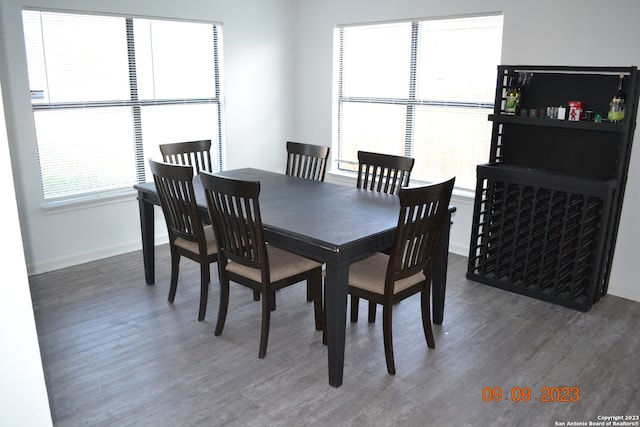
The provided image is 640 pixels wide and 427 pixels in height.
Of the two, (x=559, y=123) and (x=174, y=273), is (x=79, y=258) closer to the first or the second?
(x=174, y=273)

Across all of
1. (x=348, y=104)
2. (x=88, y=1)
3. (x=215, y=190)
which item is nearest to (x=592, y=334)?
(x=215, y=190)

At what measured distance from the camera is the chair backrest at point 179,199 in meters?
2.94

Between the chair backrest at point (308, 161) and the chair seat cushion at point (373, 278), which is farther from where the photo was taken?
the chair backrest at point (308, 161)

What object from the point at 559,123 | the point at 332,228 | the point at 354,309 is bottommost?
the point at 354,309

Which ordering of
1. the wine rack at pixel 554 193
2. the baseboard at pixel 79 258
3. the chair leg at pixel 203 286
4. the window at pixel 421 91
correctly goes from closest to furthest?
1. the chair leg at pixel 203 286
2. the wine rack at pixel 554 193
3. the baseboard at pixel 79 258
4. the window at pixel 421 91

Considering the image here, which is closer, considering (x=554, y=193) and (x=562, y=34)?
(x=554, y=193)

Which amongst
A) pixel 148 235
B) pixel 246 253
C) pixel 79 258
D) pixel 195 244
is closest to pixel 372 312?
pixel 246 253

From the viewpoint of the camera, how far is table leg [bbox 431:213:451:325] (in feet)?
9.80

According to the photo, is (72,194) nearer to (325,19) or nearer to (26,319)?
(325,19)

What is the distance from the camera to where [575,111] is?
3.32 m

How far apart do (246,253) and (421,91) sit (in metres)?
2.55

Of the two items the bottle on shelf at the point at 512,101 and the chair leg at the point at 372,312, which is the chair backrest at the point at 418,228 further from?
the bottle on shelf at the point at 512,101

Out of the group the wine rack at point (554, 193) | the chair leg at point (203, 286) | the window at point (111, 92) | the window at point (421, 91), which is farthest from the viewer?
the window at point (421, 91)

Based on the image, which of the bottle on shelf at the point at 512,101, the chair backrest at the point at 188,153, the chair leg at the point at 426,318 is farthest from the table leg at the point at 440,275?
the chair backrest at the point at 188,153
